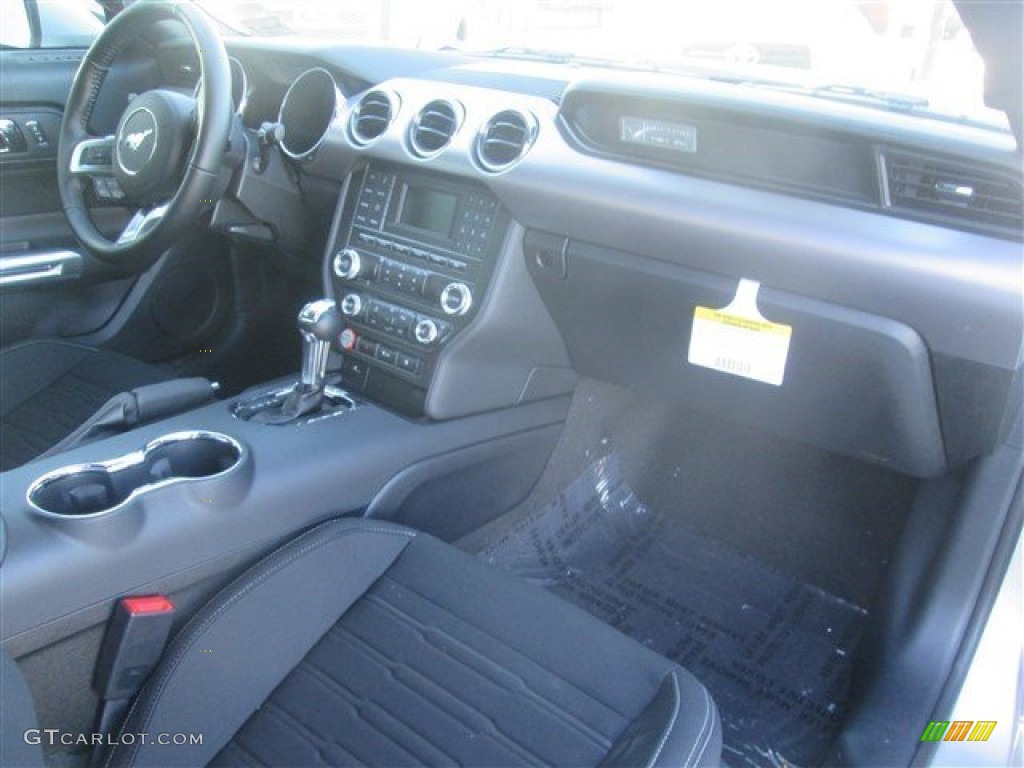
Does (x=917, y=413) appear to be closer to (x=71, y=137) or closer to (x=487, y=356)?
(x=487, y=356)

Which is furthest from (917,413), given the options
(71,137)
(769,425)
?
(71,137)

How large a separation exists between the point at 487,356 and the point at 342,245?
0.38m

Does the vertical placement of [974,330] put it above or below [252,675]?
above

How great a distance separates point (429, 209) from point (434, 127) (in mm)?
153

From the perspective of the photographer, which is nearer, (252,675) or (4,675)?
(4,675)

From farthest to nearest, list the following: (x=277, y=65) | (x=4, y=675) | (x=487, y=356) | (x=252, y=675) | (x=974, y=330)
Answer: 1. (x=277, y=65)
2. (x=487, y=356)
3. (x=252, y=675)
4. (x=974, y=330)
5. (x=4, y=675)

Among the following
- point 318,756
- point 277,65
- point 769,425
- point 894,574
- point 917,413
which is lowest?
point 318,756

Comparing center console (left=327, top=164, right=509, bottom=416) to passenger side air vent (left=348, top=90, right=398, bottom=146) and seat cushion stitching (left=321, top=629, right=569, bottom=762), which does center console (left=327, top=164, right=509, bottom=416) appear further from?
seat cushion stitching (left=321, top=629, right=569, bottom=762)

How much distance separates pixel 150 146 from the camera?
69.2 inches

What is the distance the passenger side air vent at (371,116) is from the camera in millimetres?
1873

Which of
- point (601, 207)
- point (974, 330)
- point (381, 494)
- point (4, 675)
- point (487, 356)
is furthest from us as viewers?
point (487, 356)

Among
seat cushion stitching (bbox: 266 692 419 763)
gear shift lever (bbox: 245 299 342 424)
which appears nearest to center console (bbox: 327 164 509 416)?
gear shift lever (bbox: 245 299 342 424)

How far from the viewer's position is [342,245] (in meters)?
1.93

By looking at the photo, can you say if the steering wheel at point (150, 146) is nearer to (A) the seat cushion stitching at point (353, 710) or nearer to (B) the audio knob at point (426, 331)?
(B) the audio knob at point (426, 331)
